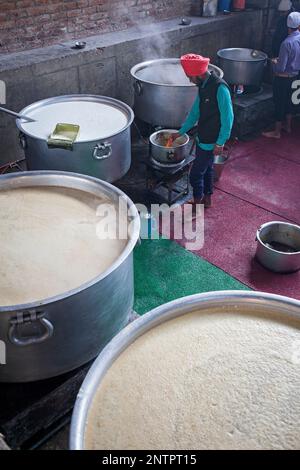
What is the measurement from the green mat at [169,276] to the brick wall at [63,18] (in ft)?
9.64

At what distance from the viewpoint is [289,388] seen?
177 cm

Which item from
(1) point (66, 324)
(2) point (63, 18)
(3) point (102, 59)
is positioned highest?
(2) point (63, 18)

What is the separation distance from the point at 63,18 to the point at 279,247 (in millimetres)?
3950

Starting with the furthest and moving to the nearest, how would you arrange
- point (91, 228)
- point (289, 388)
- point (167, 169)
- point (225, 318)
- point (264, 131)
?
point (264, 131) < point (167, 169) < point (91, 228) < point (225, 318) < point (289, 388)

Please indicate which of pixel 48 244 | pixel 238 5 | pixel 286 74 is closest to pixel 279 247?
pixel 48 244

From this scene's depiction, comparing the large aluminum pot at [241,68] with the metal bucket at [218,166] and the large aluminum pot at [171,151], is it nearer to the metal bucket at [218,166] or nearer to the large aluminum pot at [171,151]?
the metal bucket at [218,166]

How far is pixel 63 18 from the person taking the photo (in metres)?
5.64

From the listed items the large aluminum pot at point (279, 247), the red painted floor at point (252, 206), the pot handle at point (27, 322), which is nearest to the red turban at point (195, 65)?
the red painted floor at point (252, 206)

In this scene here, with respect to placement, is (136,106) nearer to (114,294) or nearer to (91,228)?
(91,228)

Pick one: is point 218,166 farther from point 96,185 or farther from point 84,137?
point 96,185

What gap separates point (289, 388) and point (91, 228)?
1528 mm

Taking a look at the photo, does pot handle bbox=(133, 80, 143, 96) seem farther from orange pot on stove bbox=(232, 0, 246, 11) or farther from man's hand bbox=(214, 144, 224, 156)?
orange pot on stove bbox=(232, 0, 246, 11)

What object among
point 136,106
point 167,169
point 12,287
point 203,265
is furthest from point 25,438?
point 136,106

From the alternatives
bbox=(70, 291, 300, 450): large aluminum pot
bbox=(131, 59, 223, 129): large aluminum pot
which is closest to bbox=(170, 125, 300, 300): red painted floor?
bbox=(131, 59, 223, 129): large aluminum pot
